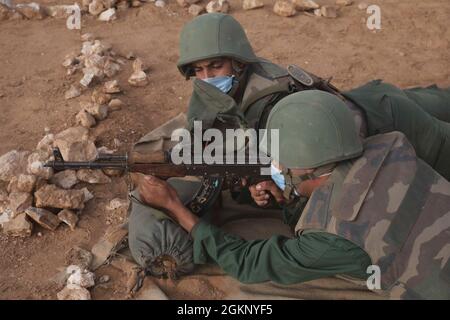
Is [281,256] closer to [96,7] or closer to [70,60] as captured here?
[70,60]

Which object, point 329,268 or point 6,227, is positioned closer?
point 329,268

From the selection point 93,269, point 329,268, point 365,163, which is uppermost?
point 365,163

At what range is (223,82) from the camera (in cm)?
427

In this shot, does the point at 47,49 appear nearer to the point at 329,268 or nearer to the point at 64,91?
the point at 64,91

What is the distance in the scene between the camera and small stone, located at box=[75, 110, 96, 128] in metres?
5.48

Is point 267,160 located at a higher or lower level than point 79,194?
Result: higher

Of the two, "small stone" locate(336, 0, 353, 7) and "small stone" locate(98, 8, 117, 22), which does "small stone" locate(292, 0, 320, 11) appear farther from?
"small stone" locate(98, 8, 117, 22)

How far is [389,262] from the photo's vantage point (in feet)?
10.5

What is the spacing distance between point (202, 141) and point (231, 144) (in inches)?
10.6

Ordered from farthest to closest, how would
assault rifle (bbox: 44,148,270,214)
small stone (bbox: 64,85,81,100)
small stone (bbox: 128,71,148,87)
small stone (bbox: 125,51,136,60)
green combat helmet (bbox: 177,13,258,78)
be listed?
small stone (bbox: 125,51,136,60) → small stone (bbox: 128,71,148,87) → small stone (bbox: 64,85,81,100) → green combat helmet (bbox: 177,13,258,78) → assault rifle (bbox: 44,148,270,214)

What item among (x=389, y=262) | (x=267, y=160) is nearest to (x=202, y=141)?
(x=267, y=160)

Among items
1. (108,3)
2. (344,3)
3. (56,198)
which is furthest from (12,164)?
(344,3)

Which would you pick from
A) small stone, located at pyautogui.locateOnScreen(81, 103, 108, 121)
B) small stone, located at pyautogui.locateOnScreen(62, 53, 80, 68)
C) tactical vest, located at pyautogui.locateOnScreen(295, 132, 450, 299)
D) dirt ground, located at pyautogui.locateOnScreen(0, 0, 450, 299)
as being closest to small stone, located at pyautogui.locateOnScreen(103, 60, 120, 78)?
dirt ground, located at pyautogui.locateOnScreen(0, 0, 450, 299)

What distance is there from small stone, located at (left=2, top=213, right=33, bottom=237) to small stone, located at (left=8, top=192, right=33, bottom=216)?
0.10 metres
